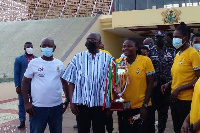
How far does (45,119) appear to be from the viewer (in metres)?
3.58

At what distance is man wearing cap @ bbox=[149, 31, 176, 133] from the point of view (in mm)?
4625

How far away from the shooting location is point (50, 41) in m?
3.74

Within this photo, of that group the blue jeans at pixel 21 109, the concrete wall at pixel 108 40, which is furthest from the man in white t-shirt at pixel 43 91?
the concrete wall at pixel 108 40

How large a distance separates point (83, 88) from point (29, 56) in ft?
8.71

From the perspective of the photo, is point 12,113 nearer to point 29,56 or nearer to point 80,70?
point 29,56

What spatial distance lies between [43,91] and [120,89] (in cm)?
98

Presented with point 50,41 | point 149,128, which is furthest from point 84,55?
point 149,128

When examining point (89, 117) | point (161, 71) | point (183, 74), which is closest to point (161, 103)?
A: point (161, 71)

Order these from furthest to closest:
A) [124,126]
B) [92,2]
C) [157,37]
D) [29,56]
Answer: [92,2] → [29,56] → [157,37] → [124,126]

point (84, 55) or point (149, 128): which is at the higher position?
point (84, 55)

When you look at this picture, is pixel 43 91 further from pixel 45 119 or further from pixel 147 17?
pixel 147 17

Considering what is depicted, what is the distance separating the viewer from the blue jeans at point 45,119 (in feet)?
11.6

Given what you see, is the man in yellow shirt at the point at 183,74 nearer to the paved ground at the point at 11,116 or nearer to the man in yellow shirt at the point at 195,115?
the man in yellow shirt at the point at 195,115

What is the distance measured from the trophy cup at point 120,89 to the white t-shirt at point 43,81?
2.67 ft
